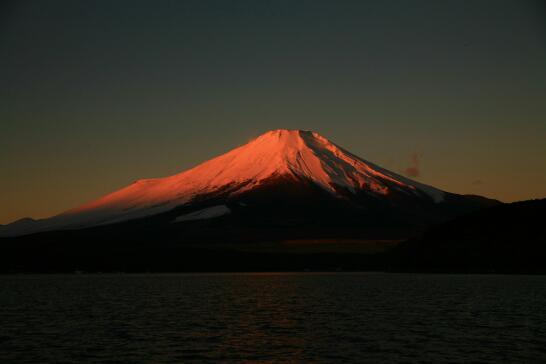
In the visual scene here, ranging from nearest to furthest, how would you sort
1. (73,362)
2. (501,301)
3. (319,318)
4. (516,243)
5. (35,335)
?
(73,362)
(35,335)
(319,318)
(501,301)
(516,243)

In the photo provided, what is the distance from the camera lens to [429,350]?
41625 millimetres

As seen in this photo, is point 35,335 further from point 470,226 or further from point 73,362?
point 470,226

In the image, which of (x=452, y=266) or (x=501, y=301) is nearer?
(x=501, y=301)

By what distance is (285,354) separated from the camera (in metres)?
40.6

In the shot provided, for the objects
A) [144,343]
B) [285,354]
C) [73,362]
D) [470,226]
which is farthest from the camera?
[470,226]

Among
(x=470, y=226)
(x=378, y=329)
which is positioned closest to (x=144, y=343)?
(x=378, y=329)

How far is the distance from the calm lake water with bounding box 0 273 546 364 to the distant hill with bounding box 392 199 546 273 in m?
73.1

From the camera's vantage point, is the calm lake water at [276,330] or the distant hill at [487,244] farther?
the distant hill at [487,244]

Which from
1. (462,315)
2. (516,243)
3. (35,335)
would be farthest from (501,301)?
(516,243)

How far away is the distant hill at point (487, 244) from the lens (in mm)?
151500

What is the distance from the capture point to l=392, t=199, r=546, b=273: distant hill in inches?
5965

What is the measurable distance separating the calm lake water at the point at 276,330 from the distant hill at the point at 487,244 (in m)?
73.1

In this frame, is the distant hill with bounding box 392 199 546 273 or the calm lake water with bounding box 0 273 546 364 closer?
the calm lake water with bounding box 0 273 546 364

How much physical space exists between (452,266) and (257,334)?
121 metres
